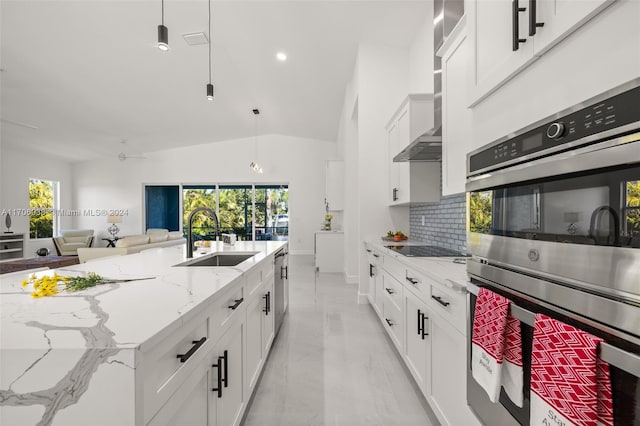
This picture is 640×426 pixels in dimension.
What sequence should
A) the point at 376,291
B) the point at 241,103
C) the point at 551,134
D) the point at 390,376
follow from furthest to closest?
the point at 241,103, the point at 376,291, the point at 390,376, the point at 551,134

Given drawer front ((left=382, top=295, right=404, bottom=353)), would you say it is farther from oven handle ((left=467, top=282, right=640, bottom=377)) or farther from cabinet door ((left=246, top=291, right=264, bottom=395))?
oven handle ((left=467, top=282, right=640, bottom=377))

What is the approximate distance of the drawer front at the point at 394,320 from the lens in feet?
7.26

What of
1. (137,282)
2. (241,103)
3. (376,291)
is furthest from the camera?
(241,103)

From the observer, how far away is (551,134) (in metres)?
0.76

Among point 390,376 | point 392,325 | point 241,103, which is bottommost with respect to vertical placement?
point 390,376

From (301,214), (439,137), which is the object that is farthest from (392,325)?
(301,214)

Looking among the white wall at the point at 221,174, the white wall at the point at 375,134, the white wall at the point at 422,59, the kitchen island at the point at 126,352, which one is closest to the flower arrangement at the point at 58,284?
the kitchen island at the point at 126,352

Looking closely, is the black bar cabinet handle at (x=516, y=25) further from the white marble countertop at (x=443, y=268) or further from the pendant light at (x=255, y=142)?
the pendant light at (x=255, y=142)

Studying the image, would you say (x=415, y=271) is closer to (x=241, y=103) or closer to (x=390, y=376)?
(x=390, y=376)

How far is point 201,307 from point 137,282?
50 centimetres

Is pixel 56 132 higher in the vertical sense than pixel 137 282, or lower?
higher

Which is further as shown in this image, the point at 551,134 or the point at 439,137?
the point at 439,137

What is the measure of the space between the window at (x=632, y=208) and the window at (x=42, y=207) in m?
11.0

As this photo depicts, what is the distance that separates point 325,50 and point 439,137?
3.03m
